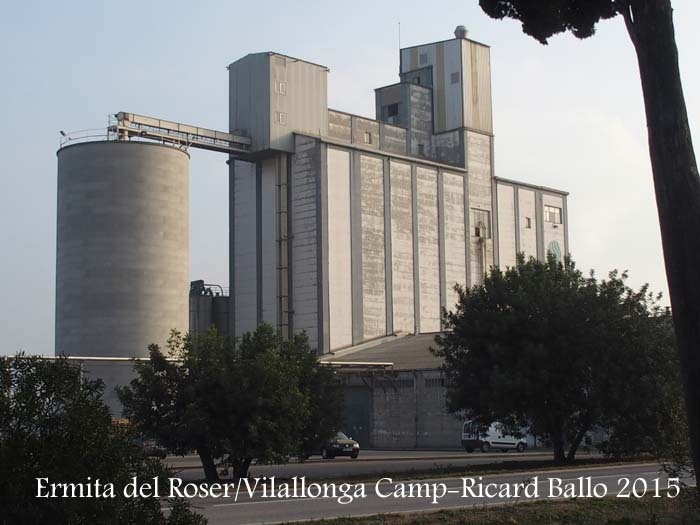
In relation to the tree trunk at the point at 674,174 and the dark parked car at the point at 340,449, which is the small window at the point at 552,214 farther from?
the tree trunk at the point at 674,174

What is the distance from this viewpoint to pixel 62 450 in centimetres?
799

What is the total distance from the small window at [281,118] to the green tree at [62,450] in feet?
190

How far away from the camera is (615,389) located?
99.2 feet

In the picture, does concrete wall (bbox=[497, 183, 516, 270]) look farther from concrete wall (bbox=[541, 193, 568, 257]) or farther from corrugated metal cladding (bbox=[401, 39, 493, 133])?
corrugated metal cladding (bbox=[401, 39, 493, 133])

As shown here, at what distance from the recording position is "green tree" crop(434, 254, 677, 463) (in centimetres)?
3044

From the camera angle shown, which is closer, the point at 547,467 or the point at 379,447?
the point at 547,467

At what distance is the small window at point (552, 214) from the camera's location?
83.6 m

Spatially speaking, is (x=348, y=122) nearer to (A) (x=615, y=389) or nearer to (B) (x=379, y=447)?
(B) (x=379, y=447)

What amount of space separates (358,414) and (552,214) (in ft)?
109

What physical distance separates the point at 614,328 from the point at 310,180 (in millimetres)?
36506

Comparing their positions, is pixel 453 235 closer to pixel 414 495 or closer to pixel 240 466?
pixel 240 466

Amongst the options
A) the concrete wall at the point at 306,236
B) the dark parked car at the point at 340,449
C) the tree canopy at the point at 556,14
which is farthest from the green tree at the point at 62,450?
the concrete wall at the point at 306,236

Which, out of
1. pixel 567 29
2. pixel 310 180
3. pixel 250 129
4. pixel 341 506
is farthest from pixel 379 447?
pixel 567 29

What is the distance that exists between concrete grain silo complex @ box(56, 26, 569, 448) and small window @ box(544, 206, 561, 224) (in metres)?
0.17
